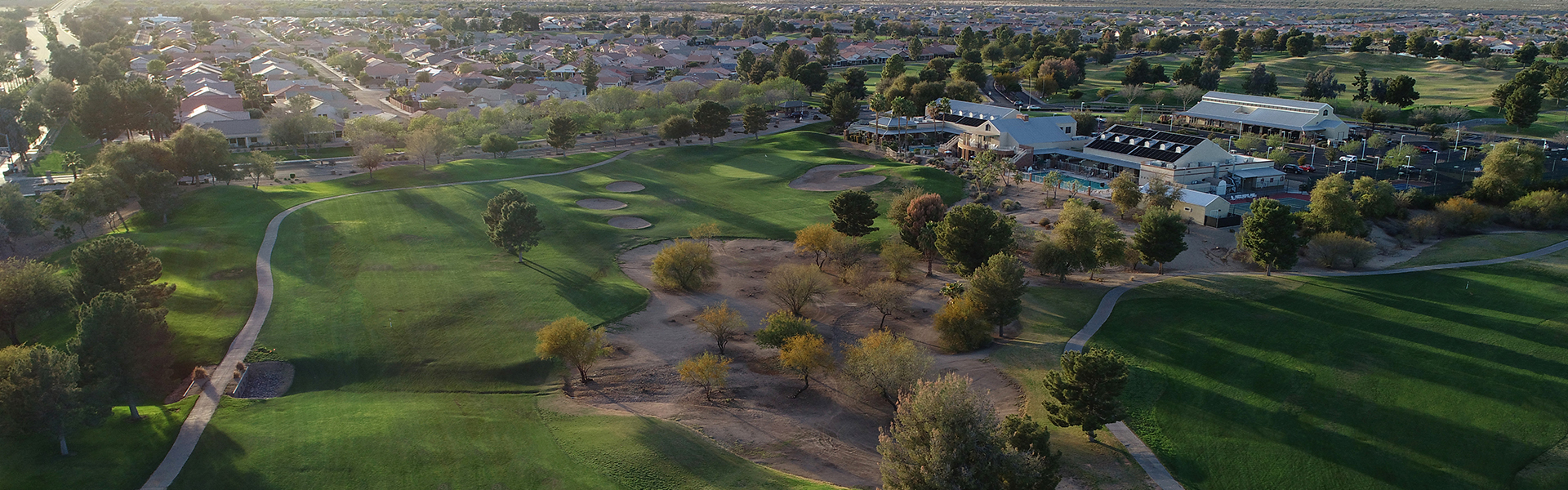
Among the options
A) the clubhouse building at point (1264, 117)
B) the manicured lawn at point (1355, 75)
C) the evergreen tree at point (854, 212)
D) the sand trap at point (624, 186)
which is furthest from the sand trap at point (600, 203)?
the manicured lawn at point (1355, 75)

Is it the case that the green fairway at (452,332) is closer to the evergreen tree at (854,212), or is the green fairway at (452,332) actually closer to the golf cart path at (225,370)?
the golf cart path at (225,370)

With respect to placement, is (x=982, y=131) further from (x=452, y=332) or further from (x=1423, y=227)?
(x=452, y=332)

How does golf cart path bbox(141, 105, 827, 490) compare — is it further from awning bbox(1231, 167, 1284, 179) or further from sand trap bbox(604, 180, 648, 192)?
awning bbox(1231, 167, 1284, 179)

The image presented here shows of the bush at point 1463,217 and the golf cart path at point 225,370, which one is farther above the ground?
the golf cart path at point 225,370

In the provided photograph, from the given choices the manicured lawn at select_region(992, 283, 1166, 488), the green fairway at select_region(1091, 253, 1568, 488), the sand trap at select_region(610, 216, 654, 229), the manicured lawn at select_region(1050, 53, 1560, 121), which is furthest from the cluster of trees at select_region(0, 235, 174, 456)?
the manicured lawn at select_region(1050, 53, 1560, 121)

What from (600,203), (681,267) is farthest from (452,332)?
(600,203)

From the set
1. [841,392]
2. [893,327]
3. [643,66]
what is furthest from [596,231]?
[643,66]

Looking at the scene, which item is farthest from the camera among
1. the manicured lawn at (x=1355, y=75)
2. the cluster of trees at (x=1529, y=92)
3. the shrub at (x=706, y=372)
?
the manicured lawn at (x=1355, y=75)
